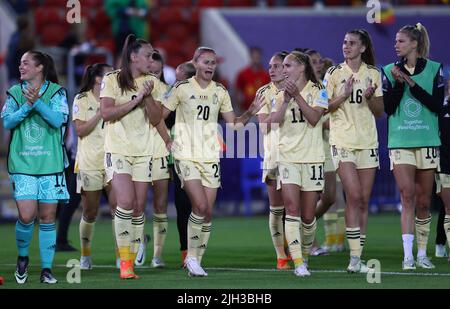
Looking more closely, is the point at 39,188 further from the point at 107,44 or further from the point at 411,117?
the point at 107,44

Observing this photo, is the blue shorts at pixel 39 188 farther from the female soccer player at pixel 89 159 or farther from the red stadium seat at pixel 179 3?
the red stadium seat at pixel 179 3

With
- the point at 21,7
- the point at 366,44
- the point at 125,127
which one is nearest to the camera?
the point at 125,127

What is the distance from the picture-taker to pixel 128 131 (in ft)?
38.8

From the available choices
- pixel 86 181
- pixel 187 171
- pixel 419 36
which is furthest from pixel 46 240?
pixel 419 36

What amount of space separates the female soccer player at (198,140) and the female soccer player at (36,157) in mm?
1300

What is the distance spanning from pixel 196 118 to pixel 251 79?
1162 centimetres

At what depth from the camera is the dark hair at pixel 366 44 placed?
12345mm

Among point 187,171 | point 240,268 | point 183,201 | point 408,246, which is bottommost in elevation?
point 240,268

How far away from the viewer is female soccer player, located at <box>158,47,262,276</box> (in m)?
12.0

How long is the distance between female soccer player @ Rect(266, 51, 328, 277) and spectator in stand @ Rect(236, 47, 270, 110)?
37.1 feet

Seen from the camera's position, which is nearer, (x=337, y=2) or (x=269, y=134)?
(x=269, y=134)

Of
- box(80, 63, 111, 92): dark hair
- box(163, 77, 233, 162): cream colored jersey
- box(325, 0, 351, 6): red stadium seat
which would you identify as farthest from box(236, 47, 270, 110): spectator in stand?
box(163, 77, 233, 162): cream colored jersey

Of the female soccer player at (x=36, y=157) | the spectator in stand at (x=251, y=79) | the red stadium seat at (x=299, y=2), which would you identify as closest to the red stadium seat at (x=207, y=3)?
the red stadium seat at (x=299, y=2)

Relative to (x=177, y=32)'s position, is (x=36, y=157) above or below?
below
